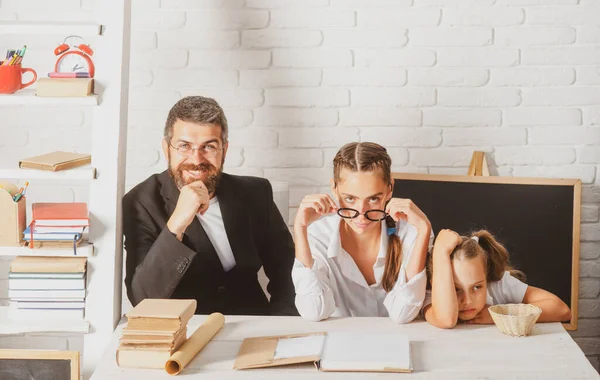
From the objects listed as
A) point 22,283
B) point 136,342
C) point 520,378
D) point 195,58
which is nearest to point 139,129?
point 195,58

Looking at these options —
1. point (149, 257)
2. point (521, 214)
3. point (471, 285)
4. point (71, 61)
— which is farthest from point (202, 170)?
point (521, 214)

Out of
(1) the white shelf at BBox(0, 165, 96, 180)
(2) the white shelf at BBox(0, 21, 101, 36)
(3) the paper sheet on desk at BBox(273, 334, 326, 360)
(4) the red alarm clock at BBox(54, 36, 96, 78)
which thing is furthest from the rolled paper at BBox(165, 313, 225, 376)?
(2) the white shelf at BBox(0, 21, 101, 36)

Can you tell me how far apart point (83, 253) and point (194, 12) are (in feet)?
3.60

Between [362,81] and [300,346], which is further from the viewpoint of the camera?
[362,81]

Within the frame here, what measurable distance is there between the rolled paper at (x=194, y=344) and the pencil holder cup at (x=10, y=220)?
70 cm

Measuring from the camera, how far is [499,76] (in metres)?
3.13

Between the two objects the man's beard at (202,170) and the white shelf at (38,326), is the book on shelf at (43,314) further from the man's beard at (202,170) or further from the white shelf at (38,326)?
the man's beard at (202,170)

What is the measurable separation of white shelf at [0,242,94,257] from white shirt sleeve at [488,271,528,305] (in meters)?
1.35

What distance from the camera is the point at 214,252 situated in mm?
2852

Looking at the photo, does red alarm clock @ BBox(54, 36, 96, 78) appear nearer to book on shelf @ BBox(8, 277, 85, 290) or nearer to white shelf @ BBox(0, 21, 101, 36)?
white shelf @ BBox(0, 21, 101, 36)

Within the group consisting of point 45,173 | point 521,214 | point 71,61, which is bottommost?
point 521,214

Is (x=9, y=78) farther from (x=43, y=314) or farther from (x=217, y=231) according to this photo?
(x=217, y=231)

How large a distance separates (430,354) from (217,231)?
38.2 inches

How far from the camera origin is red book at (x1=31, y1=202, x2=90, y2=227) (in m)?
2.54
